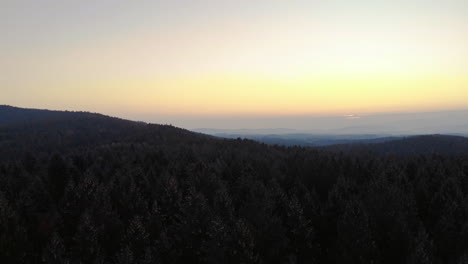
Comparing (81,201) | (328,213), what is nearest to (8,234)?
(81,201)

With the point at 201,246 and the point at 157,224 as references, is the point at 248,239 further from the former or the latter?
the point at 157,224

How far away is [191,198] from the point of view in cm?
4534

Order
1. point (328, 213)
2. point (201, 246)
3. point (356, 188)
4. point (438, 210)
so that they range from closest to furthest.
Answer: point (201, 246)
point (328, 213)
point (438, 210)
point (356, 188)

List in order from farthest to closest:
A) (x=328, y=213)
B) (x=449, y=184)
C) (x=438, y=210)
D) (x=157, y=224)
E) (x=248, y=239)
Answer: (x=449, y=184) < (x=438, y=210) < (x=328, y=213) < (x=157, y=224) < (x=248, y=239)

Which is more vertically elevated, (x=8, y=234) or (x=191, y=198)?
(x=191, y=198)

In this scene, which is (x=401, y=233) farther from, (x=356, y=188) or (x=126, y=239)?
(x=126, y=239)

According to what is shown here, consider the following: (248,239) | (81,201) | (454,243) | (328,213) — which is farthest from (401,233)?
(81,201)

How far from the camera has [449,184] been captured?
5762 centimetres

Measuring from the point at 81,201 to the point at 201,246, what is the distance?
26.3 metres

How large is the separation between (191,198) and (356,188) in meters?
37.3

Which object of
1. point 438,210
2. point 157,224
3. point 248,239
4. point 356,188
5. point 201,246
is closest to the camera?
point 248,239

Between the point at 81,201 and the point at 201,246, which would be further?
the point at 81,201

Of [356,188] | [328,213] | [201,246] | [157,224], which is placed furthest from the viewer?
[356,188]

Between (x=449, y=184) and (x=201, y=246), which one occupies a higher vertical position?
(x=449, y=184)
